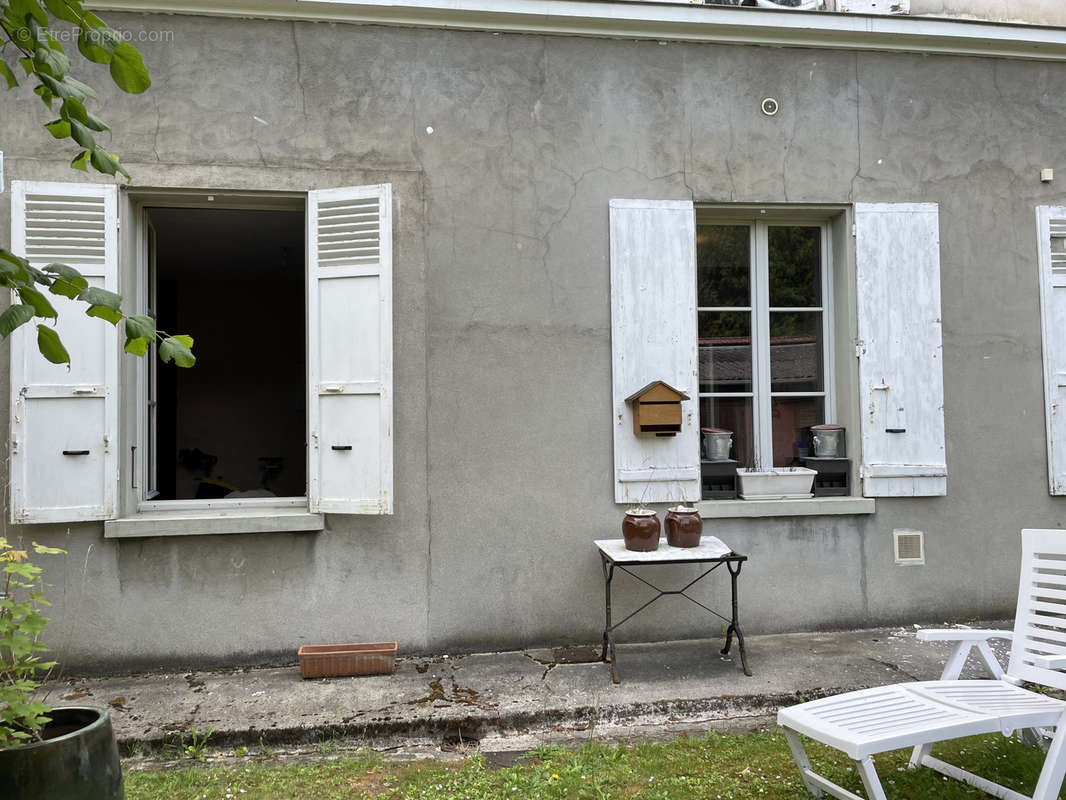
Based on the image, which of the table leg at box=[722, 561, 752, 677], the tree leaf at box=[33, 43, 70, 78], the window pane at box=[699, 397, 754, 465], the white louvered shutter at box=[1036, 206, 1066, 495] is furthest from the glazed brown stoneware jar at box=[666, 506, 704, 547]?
the tree leaf at box=[33, 43, 70, 78]

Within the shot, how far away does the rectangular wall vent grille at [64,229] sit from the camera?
3.80 meters

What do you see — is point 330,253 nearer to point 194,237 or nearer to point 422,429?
point 422,429

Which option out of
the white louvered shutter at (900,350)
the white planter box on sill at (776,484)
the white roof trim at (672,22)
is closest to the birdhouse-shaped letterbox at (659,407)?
the white planter box on sill at (776,484)

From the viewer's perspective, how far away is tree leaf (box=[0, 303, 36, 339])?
158 centimetres

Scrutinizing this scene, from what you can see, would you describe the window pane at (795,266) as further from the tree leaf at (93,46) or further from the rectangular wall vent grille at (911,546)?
the tree leaf at (93,46)

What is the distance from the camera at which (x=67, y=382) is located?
378 cm

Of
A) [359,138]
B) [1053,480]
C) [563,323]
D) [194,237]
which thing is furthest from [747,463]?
[194,237]

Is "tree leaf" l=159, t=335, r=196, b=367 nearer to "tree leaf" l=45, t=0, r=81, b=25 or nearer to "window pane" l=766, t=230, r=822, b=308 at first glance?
"tree leaf" l=45, t=0, r=81, b=25

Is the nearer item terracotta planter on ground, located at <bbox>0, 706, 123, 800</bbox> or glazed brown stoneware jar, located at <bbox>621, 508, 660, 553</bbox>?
terracotta planter on ground, located at <bbox>0, 706, 123, 800</bbox>

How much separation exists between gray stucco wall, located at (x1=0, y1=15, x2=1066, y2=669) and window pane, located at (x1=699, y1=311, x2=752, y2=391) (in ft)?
2.29

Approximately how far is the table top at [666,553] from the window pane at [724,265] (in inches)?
59.6

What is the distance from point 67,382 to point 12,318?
98.4 inches

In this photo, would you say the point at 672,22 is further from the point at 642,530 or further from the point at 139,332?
the point at 139,332

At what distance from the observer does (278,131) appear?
4074 millimetres
